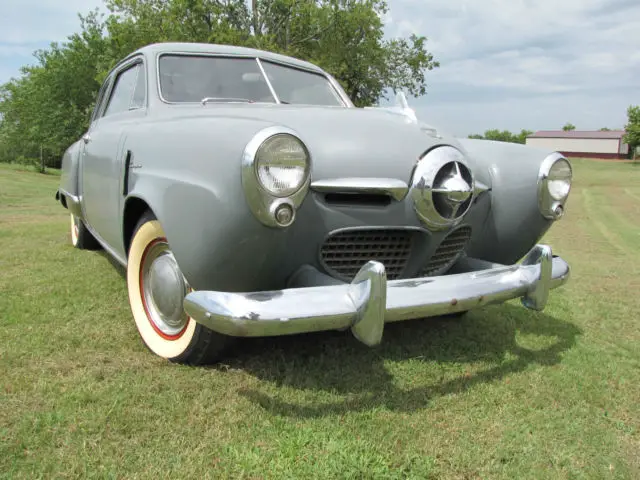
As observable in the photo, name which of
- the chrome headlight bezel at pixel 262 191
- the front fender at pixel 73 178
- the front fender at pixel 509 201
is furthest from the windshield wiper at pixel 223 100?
the front fender at pixel 73 178

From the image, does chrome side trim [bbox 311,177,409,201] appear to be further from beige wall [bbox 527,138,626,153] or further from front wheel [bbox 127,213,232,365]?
beige wall [bbox 527,138,626,153]

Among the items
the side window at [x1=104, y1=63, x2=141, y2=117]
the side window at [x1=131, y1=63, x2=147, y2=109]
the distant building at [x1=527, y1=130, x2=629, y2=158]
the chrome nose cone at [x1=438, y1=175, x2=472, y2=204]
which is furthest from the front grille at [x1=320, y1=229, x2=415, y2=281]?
the distant building at [x1=527, y1=130, x2=629, y2=158]

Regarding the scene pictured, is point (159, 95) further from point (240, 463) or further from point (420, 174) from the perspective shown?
point (240, 463)

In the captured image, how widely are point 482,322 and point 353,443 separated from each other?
175 centimetres

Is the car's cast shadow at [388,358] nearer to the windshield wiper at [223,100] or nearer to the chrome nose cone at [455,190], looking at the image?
the chrome nose cone at [455,190]

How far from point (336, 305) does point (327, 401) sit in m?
0.56

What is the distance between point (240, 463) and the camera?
1.70 meters

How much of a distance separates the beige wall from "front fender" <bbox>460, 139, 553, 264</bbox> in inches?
3346

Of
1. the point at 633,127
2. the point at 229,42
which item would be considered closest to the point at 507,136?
the point at 633,127

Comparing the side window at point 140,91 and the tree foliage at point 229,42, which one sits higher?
the tree foliage at point 229,42

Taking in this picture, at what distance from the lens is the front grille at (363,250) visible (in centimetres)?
216

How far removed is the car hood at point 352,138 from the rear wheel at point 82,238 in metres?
2.97

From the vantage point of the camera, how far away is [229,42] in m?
21.7

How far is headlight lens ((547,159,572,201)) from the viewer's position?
2742mm
